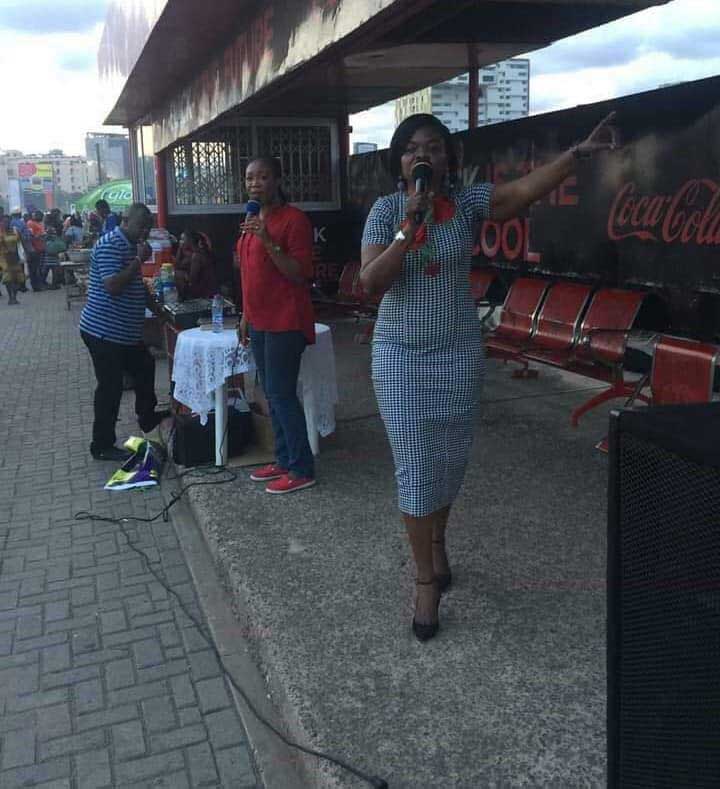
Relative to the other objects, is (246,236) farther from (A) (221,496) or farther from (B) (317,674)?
(B) (317,674)

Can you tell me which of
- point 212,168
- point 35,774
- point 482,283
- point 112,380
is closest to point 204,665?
point 35,774

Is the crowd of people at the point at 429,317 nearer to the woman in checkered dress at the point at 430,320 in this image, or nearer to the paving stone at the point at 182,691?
the woman in checkered dress at the point at 430,320

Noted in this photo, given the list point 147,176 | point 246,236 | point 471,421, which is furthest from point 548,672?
point 147,176

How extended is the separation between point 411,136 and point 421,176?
0.25m

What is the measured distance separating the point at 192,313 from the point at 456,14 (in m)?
2.99

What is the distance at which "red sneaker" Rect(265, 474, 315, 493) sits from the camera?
4.71 metres

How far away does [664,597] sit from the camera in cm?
149

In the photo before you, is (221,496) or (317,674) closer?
(317,674)

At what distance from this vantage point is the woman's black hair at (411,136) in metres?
2.92

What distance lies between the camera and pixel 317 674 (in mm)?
2916

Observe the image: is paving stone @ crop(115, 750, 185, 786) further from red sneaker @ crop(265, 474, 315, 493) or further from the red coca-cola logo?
the red coca-cola logo

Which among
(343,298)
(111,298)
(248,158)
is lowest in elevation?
(343,298)

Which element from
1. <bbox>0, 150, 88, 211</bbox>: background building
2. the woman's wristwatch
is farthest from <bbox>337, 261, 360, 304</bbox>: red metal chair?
<bbox>0, 150, 88, 211</bbox>: background building

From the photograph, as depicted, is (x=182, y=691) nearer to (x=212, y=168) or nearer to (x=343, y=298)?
(x=343, y=298)
